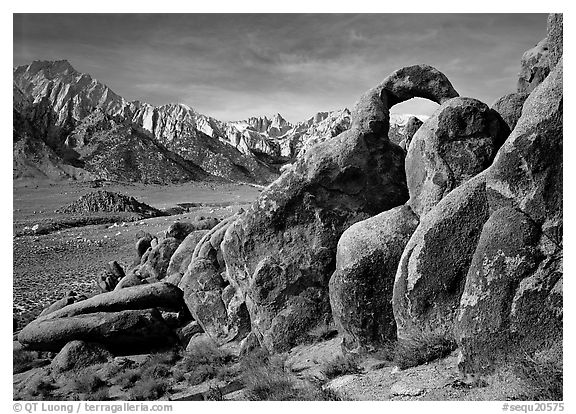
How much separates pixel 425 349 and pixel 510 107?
5.09 meters

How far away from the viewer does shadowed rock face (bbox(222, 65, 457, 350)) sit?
10.6 meters

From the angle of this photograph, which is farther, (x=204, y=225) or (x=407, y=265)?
(x=204, y=225)

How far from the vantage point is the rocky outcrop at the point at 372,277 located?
26.8 ft

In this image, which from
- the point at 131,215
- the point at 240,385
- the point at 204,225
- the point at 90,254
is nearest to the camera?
the point at 240,385

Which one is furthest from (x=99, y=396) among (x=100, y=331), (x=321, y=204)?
(x=321, y=204)

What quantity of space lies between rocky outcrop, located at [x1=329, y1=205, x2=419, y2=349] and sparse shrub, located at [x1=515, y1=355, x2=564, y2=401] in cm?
241

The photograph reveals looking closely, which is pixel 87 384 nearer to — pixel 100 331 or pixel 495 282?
pixel 100 331

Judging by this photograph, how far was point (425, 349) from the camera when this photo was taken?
711 centimetres

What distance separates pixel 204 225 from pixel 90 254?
14187 mm

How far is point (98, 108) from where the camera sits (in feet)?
368

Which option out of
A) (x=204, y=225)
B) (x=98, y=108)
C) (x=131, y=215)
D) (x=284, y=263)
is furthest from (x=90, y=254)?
(x=98, y=108)

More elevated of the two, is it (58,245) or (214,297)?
(58,245)

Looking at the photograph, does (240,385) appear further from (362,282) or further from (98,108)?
(98,108)

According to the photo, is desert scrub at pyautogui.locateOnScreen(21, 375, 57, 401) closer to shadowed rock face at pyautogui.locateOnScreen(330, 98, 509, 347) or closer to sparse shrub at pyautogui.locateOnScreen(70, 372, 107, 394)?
sparse shrub at pyautogui.locateOnScreen(70, 372, 107, 394)
